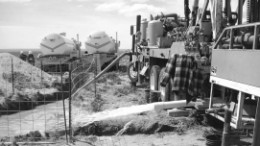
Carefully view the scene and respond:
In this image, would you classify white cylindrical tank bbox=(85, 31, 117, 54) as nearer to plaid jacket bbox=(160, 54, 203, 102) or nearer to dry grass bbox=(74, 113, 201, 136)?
dry grass bbox=(74, 113, 201, 136)

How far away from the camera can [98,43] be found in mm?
23422

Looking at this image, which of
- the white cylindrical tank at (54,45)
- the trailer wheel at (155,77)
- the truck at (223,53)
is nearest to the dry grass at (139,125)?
the truck at (223,53)

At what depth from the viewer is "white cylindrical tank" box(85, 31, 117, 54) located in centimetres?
2347

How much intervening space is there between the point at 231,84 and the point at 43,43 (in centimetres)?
1966

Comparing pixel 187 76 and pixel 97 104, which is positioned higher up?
pixel 187 76

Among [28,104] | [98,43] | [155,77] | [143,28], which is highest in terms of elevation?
[143,28]

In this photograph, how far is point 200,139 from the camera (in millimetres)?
5641

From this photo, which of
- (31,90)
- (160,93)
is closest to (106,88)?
(31,90)

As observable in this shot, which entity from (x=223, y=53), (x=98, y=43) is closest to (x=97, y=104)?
(x=223, y=53)

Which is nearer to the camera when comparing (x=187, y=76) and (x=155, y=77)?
(x=187, y=76)

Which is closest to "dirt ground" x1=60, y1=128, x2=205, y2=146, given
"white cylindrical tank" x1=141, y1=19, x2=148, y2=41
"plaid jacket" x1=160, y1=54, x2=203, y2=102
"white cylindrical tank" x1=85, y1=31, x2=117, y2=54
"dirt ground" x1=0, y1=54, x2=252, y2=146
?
"dirt ground" x1=0, y1=54, x2=252, y2=146

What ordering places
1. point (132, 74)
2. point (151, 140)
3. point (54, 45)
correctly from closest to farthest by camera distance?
point (151, 140) < point (132, 74) < point (54, 45)

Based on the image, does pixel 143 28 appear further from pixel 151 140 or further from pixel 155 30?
pixel 151 140

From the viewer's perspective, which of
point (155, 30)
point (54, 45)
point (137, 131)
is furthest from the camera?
point (54, 45)
